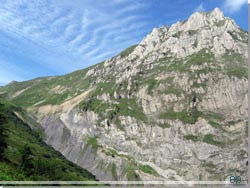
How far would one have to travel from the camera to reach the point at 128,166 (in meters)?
95.7

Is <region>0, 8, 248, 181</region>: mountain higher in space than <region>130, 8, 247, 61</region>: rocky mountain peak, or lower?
lower

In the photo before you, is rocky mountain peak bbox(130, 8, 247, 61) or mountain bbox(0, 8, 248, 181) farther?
rocky mountain peak bbox(130, 8, 247, 61)

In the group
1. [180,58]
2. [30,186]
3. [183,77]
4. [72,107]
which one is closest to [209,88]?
[183,77]

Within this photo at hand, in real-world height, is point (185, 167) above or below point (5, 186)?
above

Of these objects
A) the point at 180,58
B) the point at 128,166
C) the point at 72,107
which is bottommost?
the point at 128,166

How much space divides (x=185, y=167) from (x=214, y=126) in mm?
14150

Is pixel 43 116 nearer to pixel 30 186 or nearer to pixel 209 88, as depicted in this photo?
pixel 209 88

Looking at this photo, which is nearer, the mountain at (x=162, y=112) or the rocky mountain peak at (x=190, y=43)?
the mountain at (x=162, y=112)

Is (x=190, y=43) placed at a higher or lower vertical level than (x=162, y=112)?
higher

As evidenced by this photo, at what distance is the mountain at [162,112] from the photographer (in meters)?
97.7

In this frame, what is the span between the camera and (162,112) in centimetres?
11294

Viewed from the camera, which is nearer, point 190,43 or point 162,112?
point 162,112

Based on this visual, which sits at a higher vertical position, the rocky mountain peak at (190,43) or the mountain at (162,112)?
the rocky mountain peak at (190,43)

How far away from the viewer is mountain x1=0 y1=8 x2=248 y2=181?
97.7 meters
